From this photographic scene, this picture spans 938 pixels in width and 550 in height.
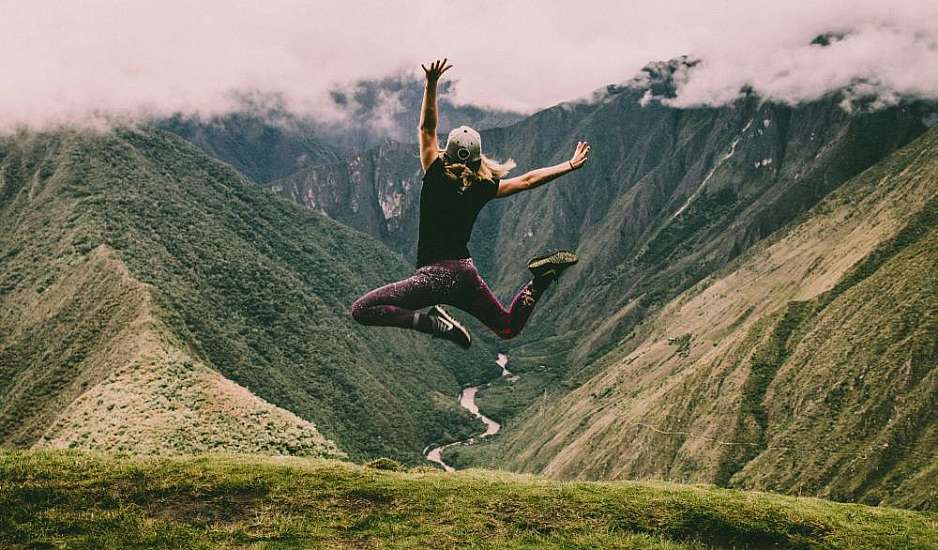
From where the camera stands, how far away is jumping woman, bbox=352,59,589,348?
9266mm

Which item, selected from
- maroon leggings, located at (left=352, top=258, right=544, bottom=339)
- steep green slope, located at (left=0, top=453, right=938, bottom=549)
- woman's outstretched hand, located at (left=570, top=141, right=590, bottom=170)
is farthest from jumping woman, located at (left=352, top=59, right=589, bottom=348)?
steep green slope, located at (left=0, top=453, right=938, bottom=549)

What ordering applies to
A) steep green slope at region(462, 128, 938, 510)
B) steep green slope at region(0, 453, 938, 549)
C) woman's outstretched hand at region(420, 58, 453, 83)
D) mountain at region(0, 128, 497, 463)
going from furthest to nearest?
1. steep green slope at region(462, 128, 938, 510)
2. mountain at region(0, 128, 497, 463)
3. steep green slope at region(0, 453, 938, 549)
4. woman's outstretched hand at region(420, 58, 453, 83)

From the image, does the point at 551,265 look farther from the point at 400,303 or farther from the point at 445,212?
the point at 400,303

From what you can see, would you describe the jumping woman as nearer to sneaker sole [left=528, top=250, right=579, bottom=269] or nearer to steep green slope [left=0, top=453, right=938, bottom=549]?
sneaker sole [left=528, top=250, right=579, bottom=269]

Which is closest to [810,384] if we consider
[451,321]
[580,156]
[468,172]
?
[580,156]

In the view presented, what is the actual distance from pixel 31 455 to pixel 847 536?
18944mm

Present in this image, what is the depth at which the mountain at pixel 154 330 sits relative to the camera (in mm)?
64688

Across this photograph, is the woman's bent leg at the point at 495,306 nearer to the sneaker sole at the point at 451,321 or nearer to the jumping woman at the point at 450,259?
the jumping woman at the point at 450,259

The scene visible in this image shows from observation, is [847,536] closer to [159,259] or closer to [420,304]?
[420,304]

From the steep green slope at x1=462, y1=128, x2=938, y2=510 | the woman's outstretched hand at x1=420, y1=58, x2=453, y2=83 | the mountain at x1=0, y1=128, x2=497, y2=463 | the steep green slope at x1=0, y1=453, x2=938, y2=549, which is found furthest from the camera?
the steep green slope at x1=462, y1=128, x2=938, y2=510

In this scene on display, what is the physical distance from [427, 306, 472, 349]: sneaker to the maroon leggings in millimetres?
260

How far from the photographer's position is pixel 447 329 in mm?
9625

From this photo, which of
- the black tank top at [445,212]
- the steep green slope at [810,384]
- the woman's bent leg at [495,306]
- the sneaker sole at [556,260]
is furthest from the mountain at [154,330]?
the steep green slope at [810,384]

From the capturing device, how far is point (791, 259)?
167 metres
